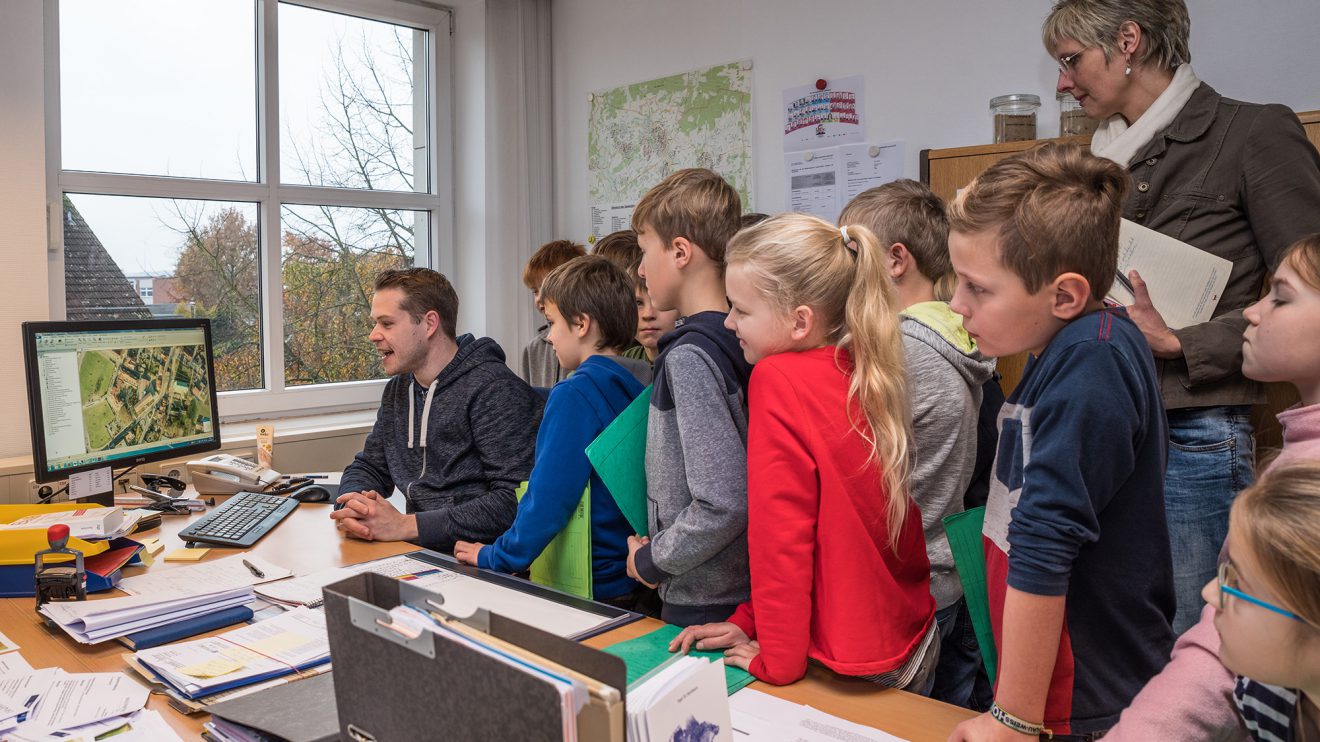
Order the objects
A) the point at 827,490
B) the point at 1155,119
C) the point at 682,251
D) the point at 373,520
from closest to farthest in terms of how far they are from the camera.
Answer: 1. the point at 827,490
2. the point at 682,251
3. the point at 1155,119
4. the point at 373,520

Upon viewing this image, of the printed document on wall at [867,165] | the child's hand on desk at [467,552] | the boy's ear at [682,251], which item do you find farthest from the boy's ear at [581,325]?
the printed document on wall at [867,165]

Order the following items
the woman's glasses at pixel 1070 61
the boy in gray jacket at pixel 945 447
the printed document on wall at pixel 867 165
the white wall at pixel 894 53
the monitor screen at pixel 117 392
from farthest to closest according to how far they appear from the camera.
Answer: the printed document on wall at pixel 867 165 < the white wall at pixel 894 53 < the monitor screen at pixel 117 392 < the woman's glasses at pixel 1070 61 < the boy in gray jacket at pixel 945 447

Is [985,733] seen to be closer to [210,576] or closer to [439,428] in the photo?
[210,576]

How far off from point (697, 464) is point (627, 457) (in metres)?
0.19

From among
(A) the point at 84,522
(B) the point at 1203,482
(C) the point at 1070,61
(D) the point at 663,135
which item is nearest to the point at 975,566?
(B) the point at 1203,482

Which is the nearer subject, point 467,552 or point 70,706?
point 70,706

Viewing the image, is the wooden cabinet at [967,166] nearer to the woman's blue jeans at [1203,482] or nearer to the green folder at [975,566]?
the woman's blue jeans at [1203,482]

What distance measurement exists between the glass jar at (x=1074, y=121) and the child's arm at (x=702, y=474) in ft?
5.15

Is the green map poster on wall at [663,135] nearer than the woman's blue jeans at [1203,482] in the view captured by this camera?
No

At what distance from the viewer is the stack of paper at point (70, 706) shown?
111 centimetres

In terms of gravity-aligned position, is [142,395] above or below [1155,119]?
below

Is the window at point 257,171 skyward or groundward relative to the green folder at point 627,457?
skyward

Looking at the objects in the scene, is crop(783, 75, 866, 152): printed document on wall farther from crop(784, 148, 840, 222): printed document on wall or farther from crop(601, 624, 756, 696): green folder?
crop(601, 624, 756, 696): green folder

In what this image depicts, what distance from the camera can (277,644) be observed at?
1.37 m
